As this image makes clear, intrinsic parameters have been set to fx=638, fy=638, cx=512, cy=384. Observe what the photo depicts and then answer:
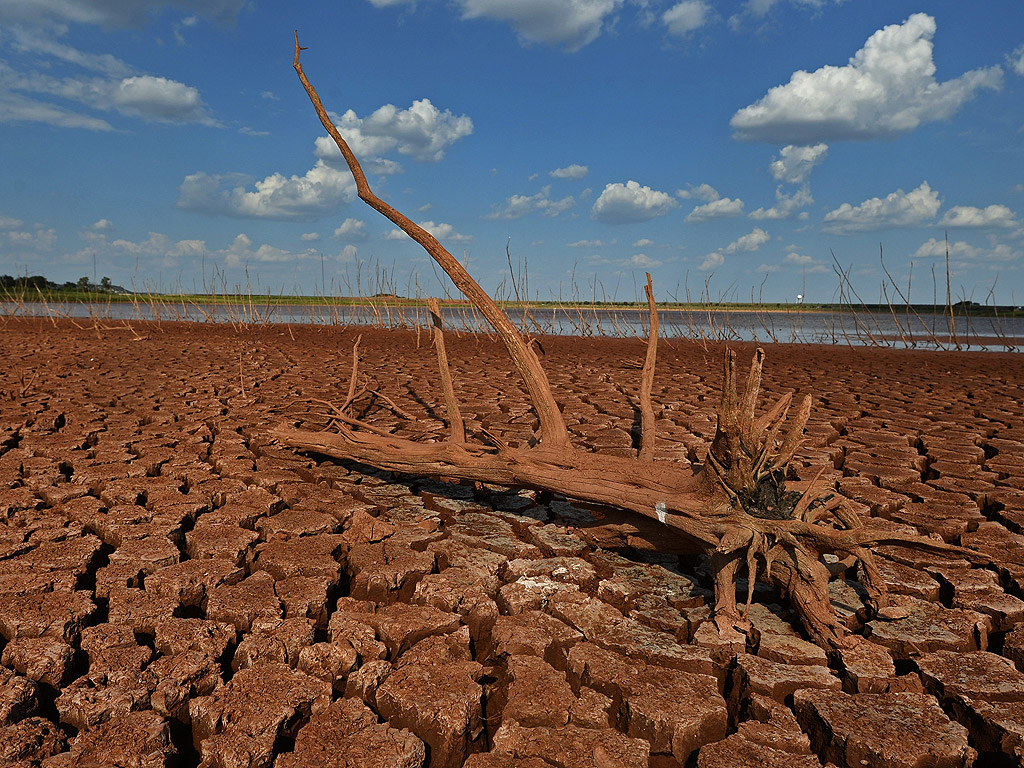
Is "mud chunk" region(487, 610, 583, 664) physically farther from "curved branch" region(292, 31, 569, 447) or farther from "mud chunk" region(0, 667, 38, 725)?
"mud chunk" region(0, 667, 38, 725)

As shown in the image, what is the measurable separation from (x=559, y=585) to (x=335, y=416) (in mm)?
1315

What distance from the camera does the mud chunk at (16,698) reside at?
1.31 m

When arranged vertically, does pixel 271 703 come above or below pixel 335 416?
below

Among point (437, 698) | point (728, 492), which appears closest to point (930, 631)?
point (728, 492)

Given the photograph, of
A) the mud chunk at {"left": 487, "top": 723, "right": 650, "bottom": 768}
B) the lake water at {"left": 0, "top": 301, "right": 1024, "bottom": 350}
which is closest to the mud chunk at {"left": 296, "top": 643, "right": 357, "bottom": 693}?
the mud chunk at {"left": 487, "top": 723, "right": 650, "bottom": 768}

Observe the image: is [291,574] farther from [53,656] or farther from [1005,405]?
[1005,405]

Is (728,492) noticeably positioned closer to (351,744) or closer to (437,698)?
(437,698)

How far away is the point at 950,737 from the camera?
4.25 ft

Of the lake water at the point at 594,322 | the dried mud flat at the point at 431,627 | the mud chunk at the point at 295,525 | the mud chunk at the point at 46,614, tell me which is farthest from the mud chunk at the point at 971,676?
the lake water at the point at 594,322

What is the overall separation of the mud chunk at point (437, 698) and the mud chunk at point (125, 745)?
42 centimetres

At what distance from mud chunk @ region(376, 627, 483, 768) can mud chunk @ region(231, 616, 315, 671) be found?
0.85ft

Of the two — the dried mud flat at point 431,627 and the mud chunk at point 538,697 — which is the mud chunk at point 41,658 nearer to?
the dried mud flat at point 431,627

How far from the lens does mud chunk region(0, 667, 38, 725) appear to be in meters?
1.31

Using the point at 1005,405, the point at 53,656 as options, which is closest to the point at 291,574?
the point at 53,656
